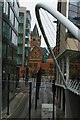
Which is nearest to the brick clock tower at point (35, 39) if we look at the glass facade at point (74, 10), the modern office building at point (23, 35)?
the modern office building at point (23, 35)

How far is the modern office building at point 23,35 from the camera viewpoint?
3222cm

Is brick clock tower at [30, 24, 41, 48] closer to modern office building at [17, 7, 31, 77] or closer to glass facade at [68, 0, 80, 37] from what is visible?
modern office building at [17, 7, 31, 77]

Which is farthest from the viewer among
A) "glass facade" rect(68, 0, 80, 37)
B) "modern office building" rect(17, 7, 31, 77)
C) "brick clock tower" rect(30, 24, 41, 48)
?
"brick clock tower" rect(30, 24, 41, 48)

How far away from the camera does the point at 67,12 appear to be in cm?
2731

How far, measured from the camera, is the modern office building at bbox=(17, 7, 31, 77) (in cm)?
3222

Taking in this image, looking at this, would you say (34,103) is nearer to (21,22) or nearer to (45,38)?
(45,38)

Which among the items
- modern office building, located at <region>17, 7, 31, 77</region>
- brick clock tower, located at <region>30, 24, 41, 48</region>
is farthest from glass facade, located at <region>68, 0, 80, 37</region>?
brick clock tower, located at <region>30, 24, 41, 48</region>

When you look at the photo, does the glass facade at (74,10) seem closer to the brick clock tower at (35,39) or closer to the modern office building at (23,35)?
the modern office building at (23,35)

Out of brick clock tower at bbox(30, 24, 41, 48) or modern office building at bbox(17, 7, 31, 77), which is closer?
modern office building at bbox(17, 7, 31, 77)

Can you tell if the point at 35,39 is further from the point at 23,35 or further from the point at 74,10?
the point at 74,10

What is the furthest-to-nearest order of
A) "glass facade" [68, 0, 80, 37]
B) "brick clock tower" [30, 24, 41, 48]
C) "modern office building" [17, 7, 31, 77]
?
"brick clock tower" [30, 24, 41, 48] → "modern office building" [17, 7, 31, 77] → "glass facade" [68, 0, 80, 37]

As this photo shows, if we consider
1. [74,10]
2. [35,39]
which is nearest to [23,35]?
[35,39]

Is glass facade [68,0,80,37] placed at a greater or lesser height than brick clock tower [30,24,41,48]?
greater

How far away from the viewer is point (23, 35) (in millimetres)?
35938
